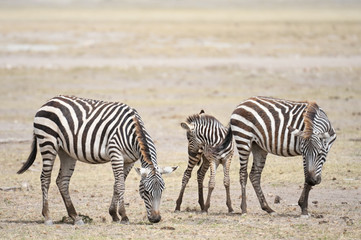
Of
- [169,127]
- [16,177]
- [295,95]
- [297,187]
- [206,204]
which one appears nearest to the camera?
[206,204]

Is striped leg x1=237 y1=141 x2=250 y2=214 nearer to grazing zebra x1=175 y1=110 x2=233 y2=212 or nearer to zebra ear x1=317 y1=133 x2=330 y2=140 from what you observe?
grazing zebra x1=175 y1=110 x2=233 y2=212

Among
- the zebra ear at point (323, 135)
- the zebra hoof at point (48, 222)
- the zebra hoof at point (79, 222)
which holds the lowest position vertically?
the zebra hoof at point (48, 222)

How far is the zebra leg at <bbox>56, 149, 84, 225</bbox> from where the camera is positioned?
9.31 m

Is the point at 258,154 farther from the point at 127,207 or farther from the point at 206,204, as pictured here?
the point at 127,207

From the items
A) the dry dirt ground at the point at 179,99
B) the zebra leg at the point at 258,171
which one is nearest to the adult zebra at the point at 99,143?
the dry dirt ground at the point at 179,99

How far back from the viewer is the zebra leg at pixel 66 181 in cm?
931

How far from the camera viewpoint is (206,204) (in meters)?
10.1

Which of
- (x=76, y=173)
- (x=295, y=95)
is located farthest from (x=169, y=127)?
(x=295, y=95)

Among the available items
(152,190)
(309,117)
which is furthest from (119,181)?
(309,117)

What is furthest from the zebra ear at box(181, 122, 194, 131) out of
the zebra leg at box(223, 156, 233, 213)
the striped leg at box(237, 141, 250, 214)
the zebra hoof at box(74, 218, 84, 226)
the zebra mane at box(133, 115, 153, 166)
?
the zebra hoof at box(74, 218, 84, 226)

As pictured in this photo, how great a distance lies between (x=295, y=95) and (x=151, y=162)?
582 inches

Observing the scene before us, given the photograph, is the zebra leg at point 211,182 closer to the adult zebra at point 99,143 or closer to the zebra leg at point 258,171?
the zebra leg at point 258,171

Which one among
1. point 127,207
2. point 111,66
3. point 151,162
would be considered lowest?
point 127,207

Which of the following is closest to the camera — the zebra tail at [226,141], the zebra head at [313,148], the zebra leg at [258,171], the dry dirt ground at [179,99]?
the dry dirt ground at [179,99]
